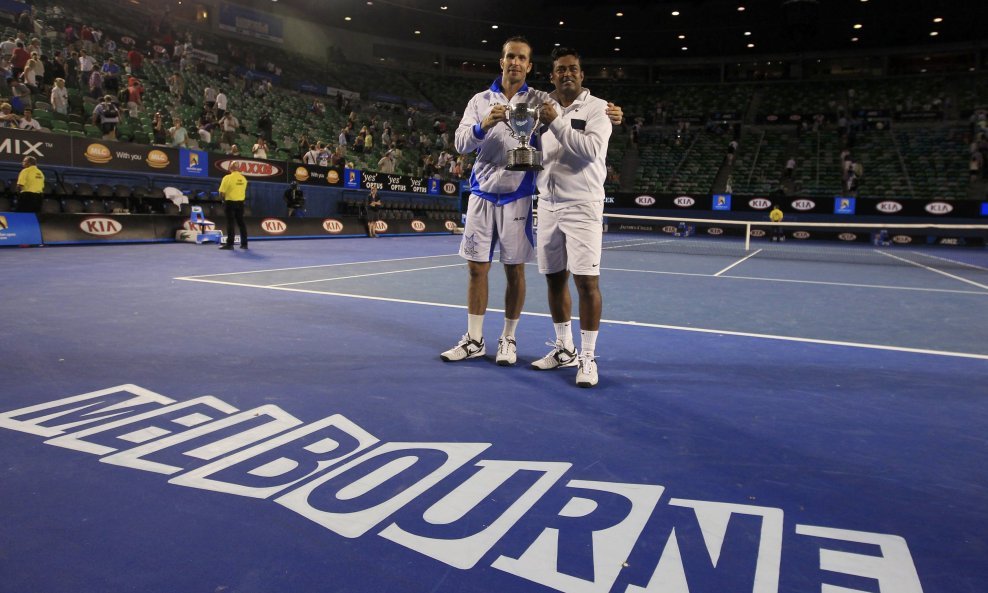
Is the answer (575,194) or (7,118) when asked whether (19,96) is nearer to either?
(7,118)

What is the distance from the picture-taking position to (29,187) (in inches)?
531

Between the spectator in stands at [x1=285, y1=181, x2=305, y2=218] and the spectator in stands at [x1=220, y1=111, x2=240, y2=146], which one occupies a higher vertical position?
the spectator in stands at [x1=220, y1=111, x2=240, y2=146]

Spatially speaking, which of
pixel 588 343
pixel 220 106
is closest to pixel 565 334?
pixel 588 343

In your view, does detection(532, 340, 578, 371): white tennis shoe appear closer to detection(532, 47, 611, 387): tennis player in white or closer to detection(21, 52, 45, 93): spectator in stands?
detection(532, 47, 611, 387): tennis player in white

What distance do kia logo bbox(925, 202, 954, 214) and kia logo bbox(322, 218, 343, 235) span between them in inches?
959

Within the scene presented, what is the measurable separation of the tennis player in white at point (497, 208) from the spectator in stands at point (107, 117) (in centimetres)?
1639

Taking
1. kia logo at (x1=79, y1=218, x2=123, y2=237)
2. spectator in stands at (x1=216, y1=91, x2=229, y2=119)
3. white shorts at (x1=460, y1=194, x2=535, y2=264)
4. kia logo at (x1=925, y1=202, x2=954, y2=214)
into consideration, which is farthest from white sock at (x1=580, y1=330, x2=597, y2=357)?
kia logo at (x1=925, y1=202, x2=954, y2=214)

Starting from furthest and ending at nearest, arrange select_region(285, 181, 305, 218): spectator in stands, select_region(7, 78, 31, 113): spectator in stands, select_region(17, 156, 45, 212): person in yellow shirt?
select_region(285, 181, 305, 218): spectator in stands → select_region(7, 78, 31, 113): spectator in stands → select_region(17, 156, 45, 212): person in yellow shirt

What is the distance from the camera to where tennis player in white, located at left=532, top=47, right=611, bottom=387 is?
4047 millimetres

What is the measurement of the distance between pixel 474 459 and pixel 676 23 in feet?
133

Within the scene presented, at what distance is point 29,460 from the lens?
8.40 feet

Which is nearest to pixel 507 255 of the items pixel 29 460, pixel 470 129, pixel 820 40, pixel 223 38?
pixel 470 129

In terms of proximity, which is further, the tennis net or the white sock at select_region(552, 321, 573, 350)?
the tennis net

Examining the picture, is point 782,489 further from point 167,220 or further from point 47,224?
point 167,220
